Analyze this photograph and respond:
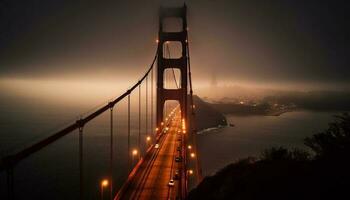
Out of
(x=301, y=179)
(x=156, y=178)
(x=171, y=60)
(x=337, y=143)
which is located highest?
(x=171, y=60)

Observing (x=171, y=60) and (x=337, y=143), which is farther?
(x=171, y=60)

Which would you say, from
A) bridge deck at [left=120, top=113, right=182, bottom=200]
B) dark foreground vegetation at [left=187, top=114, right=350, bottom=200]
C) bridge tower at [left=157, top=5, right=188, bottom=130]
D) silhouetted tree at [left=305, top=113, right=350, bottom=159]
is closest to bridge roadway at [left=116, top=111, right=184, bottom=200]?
bridge deck at [left=120, top=113, right=182, bottom=200]

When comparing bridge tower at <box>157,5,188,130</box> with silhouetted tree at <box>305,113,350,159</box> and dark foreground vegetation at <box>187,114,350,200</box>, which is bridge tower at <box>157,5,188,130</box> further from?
dark foreground vegetation at <box>187,114,350,200</box>

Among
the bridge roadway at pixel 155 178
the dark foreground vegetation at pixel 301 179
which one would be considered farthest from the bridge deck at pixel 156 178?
the dark foreground vegetation at pixel 301 179

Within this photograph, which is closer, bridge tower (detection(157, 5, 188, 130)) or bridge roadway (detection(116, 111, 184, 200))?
bridge roadway (detection(116, 111, 184, 200))

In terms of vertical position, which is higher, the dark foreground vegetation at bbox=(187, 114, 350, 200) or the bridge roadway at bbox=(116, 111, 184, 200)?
the dark foreground vegetation at bbox=(187, 114, 350, 200)

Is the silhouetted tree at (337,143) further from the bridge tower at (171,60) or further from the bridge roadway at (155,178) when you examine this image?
the bridge tower at (171,60)

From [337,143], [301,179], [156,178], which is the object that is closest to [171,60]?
[156,178]

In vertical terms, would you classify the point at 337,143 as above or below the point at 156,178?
above

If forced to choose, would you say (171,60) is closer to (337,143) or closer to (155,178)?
(155,178)

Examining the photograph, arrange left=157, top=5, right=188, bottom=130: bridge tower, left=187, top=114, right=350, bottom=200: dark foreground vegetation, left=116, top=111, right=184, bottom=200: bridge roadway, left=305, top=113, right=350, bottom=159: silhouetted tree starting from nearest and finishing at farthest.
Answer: left=187, top=114, right=350, bottom=200: dark foreground vegetation, left=305, top=113, right=350, bottom=159: silhouetted tree, left=116, top=111, right=184, bottom=200: bridge roadway, left=157, top=5, right=188, bottom=130: bridge tower
